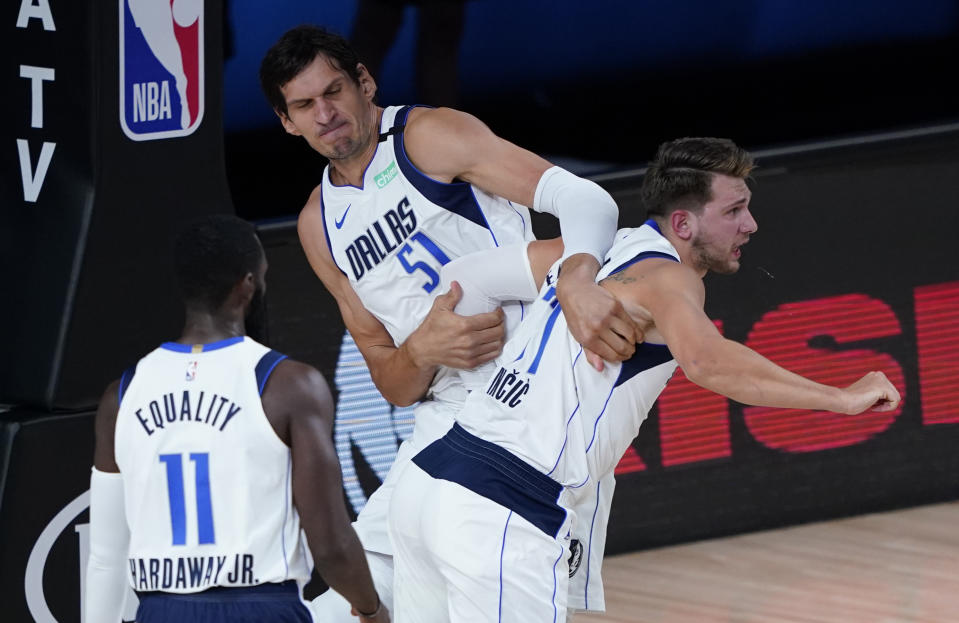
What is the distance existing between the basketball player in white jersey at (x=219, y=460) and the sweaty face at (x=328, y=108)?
777mm

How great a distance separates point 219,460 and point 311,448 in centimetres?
18

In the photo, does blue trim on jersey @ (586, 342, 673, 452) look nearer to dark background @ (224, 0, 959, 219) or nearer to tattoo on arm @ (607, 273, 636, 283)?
tattoo on arm @ (607, 273, 636, 283)

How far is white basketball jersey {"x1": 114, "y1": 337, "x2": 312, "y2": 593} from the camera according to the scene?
296 centimetres

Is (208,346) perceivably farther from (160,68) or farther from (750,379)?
(160,68)

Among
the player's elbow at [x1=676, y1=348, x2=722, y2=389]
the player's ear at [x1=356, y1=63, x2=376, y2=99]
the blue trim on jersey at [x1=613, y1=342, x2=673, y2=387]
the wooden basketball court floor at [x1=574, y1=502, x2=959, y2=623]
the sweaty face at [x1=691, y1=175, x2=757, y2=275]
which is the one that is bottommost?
the wooden basketball court floor at [x1=574, y1=502, x2=959, y2=623]

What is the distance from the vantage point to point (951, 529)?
20.0ft

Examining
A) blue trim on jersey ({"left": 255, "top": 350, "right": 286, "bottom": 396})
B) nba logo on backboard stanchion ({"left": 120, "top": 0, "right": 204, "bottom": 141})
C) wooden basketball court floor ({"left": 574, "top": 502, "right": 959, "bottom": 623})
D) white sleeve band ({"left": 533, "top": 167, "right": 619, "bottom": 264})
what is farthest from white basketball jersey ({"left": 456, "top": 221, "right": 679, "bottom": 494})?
wooden basketball court floor ({"left": 574, "top": 502, "right": 959, "bottom": 623})

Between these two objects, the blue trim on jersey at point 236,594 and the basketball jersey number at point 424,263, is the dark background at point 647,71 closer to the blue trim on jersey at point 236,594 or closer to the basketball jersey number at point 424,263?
the basketball jersey number at point 424,263

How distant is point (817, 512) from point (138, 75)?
11.0 ft

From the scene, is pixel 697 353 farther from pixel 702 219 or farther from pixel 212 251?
pixel 212 251

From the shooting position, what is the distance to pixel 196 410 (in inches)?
116

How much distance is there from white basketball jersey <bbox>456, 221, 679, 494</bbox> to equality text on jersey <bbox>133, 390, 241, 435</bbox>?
63 centimetres

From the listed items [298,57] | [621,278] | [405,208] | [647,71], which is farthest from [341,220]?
[647,71]

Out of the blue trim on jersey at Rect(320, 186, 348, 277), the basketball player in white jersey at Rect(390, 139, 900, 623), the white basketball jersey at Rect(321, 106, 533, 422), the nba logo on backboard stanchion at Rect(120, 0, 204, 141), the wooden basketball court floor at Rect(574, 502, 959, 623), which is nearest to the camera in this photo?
the basketball player in white jersey at Rect(390, 139, 900, 623)
